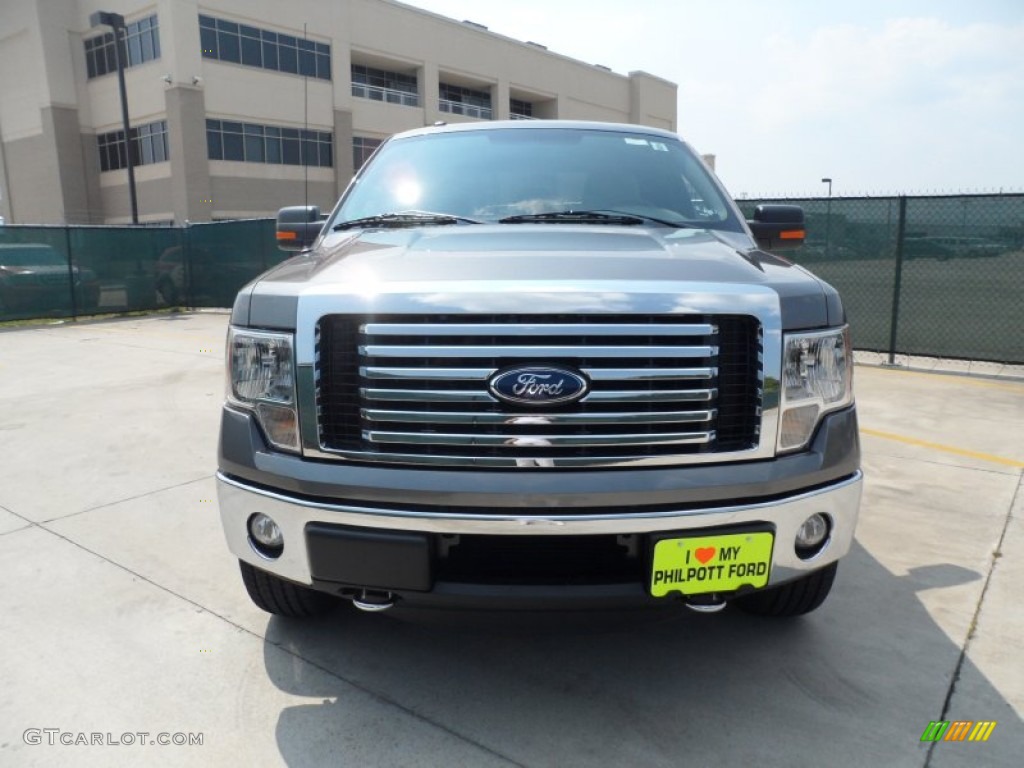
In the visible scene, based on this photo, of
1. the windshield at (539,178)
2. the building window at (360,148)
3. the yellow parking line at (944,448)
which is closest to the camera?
the windshield at (539,178)

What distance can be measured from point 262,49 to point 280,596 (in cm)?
3688

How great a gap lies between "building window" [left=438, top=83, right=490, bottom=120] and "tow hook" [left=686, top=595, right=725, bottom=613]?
147ft

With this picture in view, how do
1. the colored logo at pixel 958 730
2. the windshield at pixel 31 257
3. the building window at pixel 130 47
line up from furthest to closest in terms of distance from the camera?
the building window at pixel 130 47, the windshield at pixel 31 257, the colored logo at pixel 958 730

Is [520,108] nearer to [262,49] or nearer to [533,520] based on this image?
[262,49]

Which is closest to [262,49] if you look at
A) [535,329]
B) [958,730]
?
[535,329]

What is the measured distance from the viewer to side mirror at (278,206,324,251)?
12.3 feet

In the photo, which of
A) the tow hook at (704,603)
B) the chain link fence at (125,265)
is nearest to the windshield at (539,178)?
the tow hook at (704,603)

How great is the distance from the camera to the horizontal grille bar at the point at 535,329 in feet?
6.62

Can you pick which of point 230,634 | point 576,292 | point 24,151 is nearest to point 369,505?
point 576,292

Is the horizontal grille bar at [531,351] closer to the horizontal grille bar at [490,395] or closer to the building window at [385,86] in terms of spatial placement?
the horizontal grille bar at [490,395]

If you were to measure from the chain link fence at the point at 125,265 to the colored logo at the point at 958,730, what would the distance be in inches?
577

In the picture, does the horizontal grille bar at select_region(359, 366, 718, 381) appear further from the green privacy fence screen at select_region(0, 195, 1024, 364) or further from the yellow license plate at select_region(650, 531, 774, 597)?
the green privacy fence screen at select_region(0, 195, 1024, 364)

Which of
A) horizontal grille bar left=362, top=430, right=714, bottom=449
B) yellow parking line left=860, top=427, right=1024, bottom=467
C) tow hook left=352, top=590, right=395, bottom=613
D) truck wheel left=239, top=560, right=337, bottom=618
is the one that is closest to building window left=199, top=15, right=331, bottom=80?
yellow parking line left=860, top=427, right=1024, bottom=467

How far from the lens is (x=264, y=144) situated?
1371 inches
